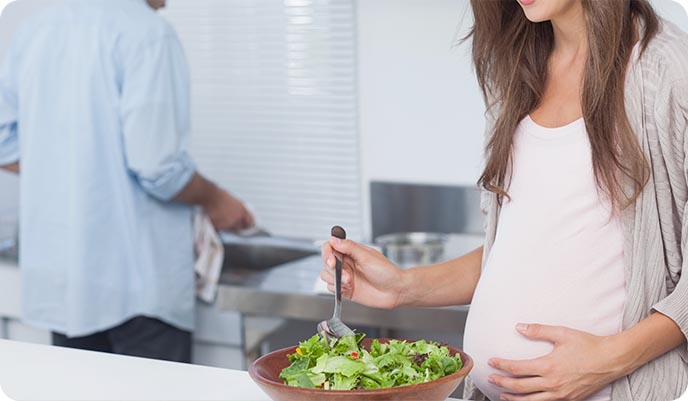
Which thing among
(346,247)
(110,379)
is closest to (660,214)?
(346,247)

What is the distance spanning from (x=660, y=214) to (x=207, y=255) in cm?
173

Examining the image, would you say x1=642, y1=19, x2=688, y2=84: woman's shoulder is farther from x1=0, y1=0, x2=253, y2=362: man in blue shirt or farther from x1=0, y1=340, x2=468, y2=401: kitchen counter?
x1=0, y1=0, x2=253, y2=362: man in blue shirt

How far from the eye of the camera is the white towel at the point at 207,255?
2801mm

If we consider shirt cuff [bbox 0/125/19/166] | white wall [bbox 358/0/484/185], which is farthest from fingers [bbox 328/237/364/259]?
shirt cuff [bbox 0/125/19/166]

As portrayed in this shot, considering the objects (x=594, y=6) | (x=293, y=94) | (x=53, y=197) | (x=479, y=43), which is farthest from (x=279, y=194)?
(x=594, y=6)

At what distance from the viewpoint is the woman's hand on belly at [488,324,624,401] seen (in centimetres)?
121

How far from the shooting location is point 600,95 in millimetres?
1271

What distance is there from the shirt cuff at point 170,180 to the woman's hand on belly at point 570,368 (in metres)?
1.52

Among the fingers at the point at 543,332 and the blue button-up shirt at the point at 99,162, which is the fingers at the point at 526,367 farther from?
the blue button-up shirt at the point at 99,162

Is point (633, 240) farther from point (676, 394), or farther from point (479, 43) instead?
point (479, 43)

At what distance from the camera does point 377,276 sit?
144cm

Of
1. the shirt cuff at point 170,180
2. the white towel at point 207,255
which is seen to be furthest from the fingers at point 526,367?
the white towel at point 207,255

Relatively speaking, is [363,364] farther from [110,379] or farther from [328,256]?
[110,379]

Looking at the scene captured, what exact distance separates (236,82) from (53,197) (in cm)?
93
